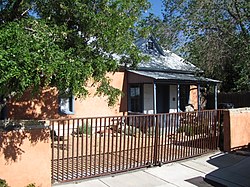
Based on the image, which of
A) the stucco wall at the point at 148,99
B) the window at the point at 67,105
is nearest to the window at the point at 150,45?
the stucco wall at the point at 148,99

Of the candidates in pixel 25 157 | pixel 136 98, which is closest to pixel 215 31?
pixel 136 98

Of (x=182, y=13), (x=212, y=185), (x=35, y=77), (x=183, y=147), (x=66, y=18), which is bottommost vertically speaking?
(x=212, y=185)

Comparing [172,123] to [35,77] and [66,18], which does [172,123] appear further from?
[35,77]

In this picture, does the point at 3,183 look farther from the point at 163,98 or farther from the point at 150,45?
the point at 150,45

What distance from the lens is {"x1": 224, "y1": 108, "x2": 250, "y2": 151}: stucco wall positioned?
10.1 meters

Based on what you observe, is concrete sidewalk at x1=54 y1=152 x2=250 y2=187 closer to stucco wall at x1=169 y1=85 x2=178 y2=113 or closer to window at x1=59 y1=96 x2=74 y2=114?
window at x1=59 y1=96 x2=74 y2=114

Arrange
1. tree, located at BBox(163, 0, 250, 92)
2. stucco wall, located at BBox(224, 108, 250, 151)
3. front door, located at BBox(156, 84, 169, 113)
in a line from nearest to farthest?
stucco wall, located at BBox(224, 108, 250, 151)
tree, located at BBox(163, 0, 250, 92)
front door, located at BBox(156, 84, 169, 113)

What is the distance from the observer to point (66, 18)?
21.9 feet

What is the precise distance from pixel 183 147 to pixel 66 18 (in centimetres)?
532

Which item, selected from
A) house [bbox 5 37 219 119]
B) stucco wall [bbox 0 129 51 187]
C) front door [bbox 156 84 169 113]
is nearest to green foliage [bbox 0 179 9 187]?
stucco wall [bbox 0 129 51 187]

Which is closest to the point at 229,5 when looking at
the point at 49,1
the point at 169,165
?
the point at 169,165

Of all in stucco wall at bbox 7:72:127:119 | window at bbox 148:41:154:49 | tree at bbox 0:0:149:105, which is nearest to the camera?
tree at bbox 0:0:149:105

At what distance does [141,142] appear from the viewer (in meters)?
8.23

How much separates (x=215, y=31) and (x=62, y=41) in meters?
12.4
